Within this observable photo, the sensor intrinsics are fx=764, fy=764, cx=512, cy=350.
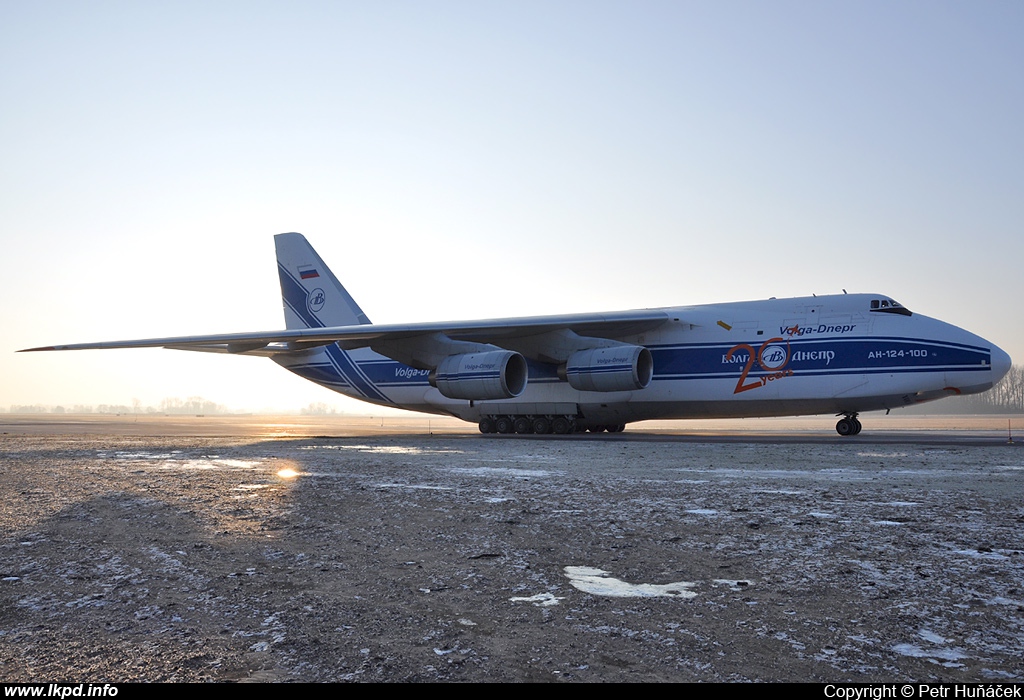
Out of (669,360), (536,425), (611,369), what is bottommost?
(536,425)

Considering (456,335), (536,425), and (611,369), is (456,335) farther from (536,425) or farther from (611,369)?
(611,369)

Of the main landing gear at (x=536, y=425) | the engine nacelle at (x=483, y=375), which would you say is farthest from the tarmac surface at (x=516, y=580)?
the main landing gear at (x=536, y=425)

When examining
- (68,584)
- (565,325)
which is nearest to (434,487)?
(68,584)

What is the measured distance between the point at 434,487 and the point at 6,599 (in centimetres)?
435

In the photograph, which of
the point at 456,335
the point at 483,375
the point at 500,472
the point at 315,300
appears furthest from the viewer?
the point at 315,300

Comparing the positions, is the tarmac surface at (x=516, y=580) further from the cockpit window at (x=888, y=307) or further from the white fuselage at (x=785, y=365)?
the cockpit window at (x=888, y=307)

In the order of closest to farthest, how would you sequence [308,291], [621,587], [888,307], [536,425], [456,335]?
1. [621,587]
2. [888,307]
3. [456,335]
4. [536,425]
5. [308,291]

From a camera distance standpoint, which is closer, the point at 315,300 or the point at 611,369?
the point at 611,369

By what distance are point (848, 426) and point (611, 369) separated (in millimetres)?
5731

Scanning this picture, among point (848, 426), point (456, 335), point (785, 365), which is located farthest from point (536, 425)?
point (848, 426)

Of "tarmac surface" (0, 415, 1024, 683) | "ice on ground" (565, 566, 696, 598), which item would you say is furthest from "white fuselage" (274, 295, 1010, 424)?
"ice on ground" (565, 566, 696, 598)

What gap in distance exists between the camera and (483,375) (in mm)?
19219

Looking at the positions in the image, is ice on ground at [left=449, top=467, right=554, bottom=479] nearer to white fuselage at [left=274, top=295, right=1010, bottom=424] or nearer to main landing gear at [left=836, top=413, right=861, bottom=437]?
white fuselage at [left=274, top=295, right=1010, bottom=424]

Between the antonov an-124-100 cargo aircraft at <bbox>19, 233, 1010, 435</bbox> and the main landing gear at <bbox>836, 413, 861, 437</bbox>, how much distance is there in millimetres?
32
